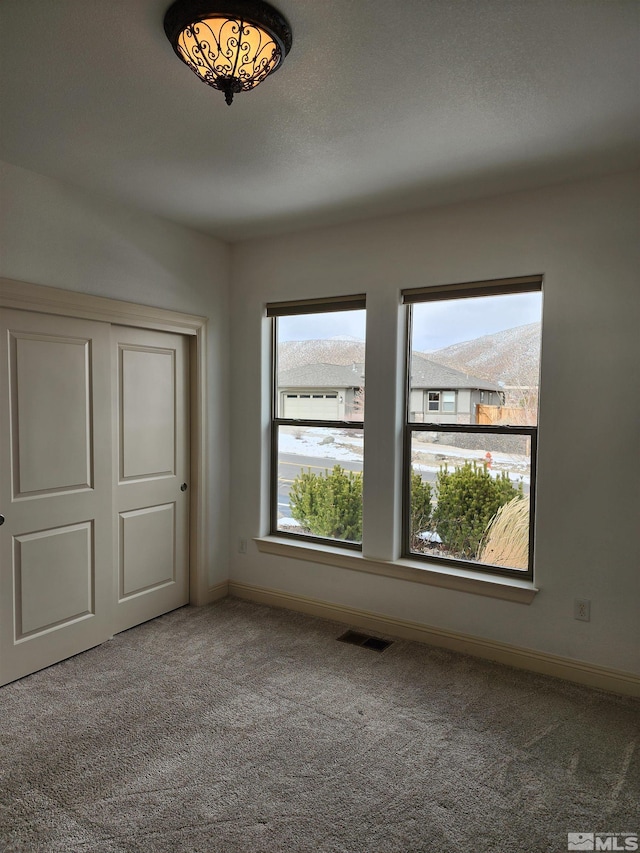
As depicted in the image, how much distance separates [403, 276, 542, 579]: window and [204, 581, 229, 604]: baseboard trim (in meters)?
1.53

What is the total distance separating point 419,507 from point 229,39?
2696 mm

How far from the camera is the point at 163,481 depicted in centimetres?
381

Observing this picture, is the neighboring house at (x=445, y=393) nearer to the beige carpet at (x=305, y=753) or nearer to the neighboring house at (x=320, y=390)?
the neighboring house at (x=320, y=390)

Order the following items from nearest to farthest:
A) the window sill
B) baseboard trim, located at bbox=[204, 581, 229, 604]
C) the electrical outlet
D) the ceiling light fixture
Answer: the ceiling light fixture, the electrical outlet, the window sill, baseboard trim, located at bbox=[204, 581, 229, 604]

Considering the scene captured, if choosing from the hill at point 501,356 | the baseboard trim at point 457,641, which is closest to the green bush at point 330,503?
the baseboard trim at point 457,641

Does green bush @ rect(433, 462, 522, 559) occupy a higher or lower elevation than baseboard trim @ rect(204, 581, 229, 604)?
higher

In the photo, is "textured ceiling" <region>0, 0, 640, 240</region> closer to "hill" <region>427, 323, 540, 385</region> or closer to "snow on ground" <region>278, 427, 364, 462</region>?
"hill" <region>427, 323, 540, 385</region>

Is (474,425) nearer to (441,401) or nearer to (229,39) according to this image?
(441,401)

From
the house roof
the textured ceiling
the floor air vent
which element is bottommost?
the floor air vent

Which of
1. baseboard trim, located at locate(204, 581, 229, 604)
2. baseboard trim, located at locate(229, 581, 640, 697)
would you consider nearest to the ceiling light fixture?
baseboard trim, located at locate(229, 581, 640, 697)

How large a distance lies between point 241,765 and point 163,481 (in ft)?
6.57

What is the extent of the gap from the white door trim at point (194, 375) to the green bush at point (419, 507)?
5.02 ft

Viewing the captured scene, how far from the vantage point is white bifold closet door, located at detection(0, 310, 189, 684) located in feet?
9.51

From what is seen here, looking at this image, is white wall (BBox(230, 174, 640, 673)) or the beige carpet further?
white wall (BBox(230, 174, 640, 673))
